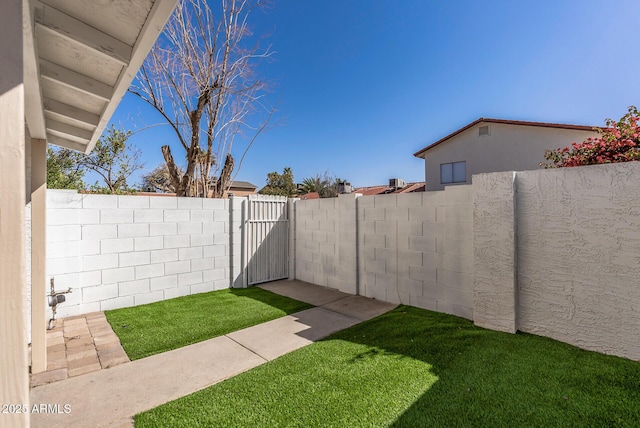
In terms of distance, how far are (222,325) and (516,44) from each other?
30.7 feet

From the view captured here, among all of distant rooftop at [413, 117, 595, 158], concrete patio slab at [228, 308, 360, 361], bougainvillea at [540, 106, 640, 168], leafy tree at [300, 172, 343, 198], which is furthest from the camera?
leafy tree at [300, 172, 343, 198]

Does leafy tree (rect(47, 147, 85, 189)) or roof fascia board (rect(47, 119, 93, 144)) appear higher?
leafy tree (rect(47, 147, 85, 189))

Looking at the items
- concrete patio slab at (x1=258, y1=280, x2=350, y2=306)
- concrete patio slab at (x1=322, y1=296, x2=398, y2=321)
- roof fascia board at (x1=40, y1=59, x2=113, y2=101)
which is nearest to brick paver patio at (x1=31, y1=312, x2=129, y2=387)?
roof fascia board at (x1=40, y1=59, x2=113, y2=101)

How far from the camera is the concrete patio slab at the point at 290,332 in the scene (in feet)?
12.6

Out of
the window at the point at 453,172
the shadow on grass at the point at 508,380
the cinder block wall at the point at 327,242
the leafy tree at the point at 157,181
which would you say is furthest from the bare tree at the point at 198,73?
the leafy tree at the point at 157,181

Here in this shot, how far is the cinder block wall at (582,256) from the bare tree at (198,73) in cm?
881

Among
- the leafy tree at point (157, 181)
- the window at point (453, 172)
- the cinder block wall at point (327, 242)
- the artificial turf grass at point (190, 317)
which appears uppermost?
the leafy tree at point (157, 181)

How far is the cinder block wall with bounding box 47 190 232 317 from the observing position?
16.1ft

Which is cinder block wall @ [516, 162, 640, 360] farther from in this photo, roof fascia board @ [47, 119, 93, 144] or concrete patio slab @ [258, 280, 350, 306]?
roof fascia board @ [47, 119, 93, 144]

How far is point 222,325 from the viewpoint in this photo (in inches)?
182

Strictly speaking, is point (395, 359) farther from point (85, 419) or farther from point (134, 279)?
point (134, 279)

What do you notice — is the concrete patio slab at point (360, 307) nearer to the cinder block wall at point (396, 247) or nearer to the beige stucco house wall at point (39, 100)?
the cinder block wall at point (396, 247)

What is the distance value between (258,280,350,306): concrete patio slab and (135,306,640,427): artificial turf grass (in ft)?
7.26

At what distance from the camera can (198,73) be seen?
891cm
